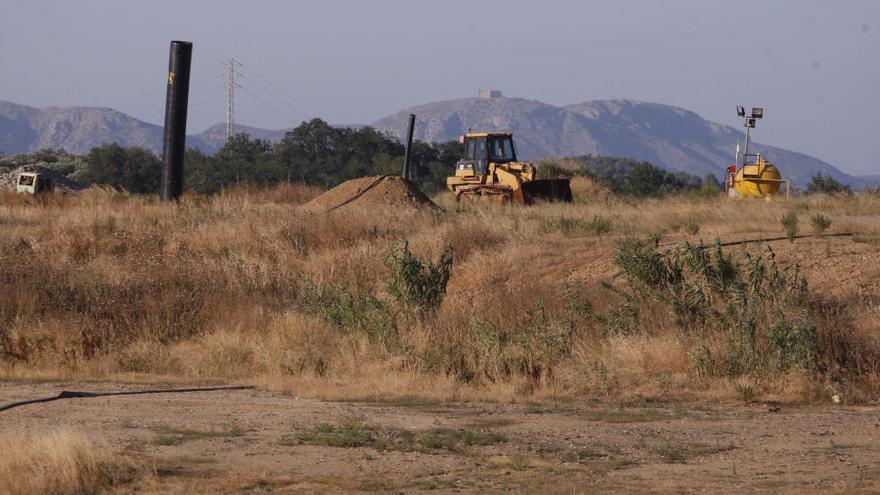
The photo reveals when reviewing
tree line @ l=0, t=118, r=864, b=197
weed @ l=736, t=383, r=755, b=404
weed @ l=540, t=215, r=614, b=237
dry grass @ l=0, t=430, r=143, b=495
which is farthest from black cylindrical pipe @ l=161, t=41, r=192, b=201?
dry grass @ l=0, t=430, r=143, b=495

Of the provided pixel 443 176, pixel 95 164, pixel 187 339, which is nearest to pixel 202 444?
pixel 187 339

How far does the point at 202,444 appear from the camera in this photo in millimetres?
10695

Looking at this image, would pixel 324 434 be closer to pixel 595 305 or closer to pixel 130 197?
pixel 595 305

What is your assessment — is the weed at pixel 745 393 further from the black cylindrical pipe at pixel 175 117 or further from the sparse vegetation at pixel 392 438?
the black cylindrical pipe at pixel 175 117

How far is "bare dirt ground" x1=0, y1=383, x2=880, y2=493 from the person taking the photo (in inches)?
366

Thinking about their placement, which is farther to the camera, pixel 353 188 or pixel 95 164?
pixel 95 164

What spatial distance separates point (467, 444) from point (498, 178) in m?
26.3

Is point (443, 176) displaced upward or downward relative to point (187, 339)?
upward

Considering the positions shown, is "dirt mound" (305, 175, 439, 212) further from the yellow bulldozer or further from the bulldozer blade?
the bulldozer blade

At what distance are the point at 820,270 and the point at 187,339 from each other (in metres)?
10.0

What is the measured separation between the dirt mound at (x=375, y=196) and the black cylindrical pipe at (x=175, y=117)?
4.01m

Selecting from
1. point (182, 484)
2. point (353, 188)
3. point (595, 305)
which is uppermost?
point (353, 188)

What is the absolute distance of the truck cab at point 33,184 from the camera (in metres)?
35.6

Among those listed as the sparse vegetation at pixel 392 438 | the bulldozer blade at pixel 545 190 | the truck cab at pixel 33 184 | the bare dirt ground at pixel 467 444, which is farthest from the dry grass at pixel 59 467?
the truck cab at pixel 33 184
